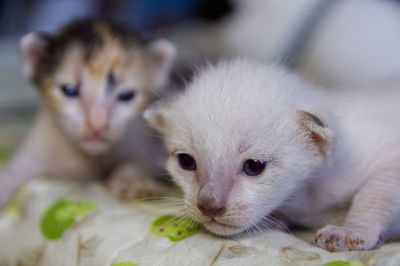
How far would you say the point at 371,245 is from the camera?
1.28 metres

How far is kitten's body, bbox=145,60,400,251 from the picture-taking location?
1326mm

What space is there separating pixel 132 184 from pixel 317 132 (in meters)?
0.91

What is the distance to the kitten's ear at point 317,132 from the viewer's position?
1.35 metres

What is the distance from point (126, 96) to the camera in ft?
6.81

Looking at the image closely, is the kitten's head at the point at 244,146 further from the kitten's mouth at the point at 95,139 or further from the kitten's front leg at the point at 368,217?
the kitten's mouth at the point at 95,139

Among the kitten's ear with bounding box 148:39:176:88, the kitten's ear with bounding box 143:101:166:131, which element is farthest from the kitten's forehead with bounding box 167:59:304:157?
the kitten's ear with bounding box 148:39:176:88

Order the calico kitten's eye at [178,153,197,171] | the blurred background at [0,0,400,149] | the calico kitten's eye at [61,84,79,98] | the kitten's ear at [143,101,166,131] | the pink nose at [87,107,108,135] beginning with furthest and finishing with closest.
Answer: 1. the blurred background at [0,0,400,149]
2. the calico kitten's eye at [61,84,79,98]
3. the pink nose at [87,107,108,135]
4. the kitten's ear at [143,101,166,131]
5. the calico kitten's eye at [178,153,197,171]

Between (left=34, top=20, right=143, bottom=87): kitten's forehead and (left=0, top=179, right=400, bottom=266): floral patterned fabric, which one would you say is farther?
(left=34, top=20, right=143, bottom=87): kitten's forehead

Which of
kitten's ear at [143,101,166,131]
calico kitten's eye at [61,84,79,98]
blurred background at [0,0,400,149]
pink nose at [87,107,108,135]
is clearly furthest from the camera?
blurred background at [0,0,400,149]

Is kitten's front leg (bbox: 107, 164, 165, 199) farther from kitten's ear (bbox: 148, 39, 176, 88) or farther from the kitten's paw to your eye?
the kitten's paw

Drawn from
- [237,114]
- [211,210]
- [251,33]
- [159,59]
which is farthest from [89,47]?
[251,33]

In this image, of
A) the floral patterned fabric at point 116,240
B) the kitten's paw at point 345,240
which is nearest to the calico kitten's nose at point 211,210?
the floral patterned fabric at point 116,240

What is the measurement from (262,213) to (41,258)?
81 centimetres

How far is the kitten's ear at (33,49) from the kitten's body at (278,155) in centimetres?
86
